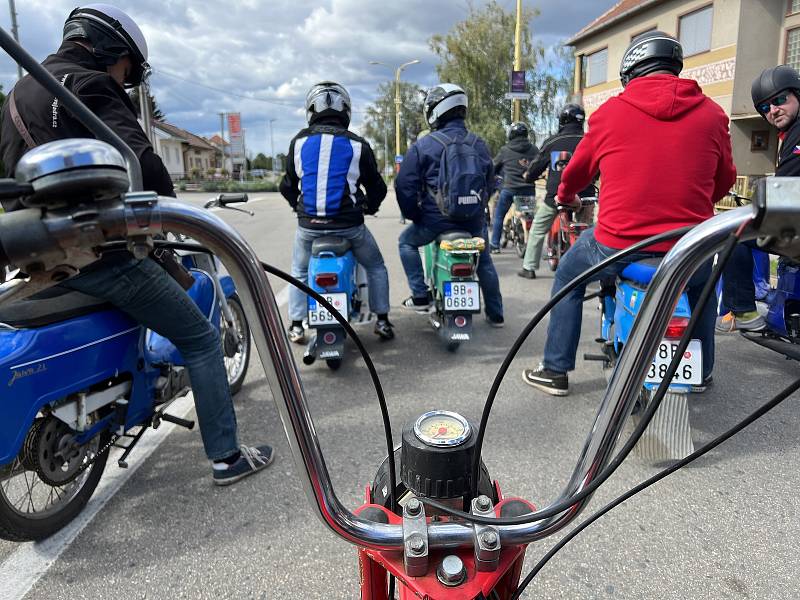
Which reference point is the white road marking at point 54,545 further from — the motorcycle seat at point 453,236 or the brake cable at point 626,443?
the motorcycle seat at point 453,236

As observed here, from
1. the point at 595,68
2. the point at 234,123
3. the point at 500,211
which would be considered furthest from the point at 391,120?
the point at 500,211

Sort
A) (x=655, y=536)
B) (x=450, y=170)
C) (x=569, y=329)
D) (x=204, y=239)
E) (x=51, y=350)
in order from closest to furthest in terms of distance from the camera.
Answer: (x=204, y=239) → (x=51, y=350) → (x=655, y=536) → (x=569, y=329) → (x=450, y=170)

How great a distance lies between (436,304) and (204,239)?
410 centimetres

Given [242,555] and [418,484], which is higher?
[418,484]

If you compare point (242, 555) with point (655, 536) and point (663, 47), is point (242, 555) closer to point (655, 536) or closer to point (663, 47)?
point (655, 536)

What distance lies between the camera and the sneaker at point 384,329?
5.18 m

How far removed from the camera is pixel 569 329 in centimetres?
384

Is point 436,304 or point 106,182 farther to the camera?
point 436,304

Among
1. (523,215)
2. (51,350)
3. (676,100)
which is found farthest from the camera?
(523,215)

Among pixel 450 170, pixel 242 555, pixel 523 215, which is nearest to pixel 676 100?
pixel 450 170

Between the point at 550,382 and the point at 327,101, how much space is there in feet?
8.50

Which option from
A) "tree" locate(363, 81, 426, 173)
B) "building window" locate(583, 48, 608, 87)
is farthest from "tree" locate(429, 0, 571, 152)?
"tree" locate(363, 81, 426, 173)

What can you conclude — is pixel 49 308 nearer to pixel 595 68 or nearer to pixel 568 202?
pixel 568 202

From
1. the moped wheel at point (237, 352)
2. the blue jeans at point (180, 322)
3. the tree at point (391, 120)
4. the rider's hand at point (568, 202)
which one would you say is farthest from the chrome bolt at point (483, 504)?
the tree at point (391, 120)
